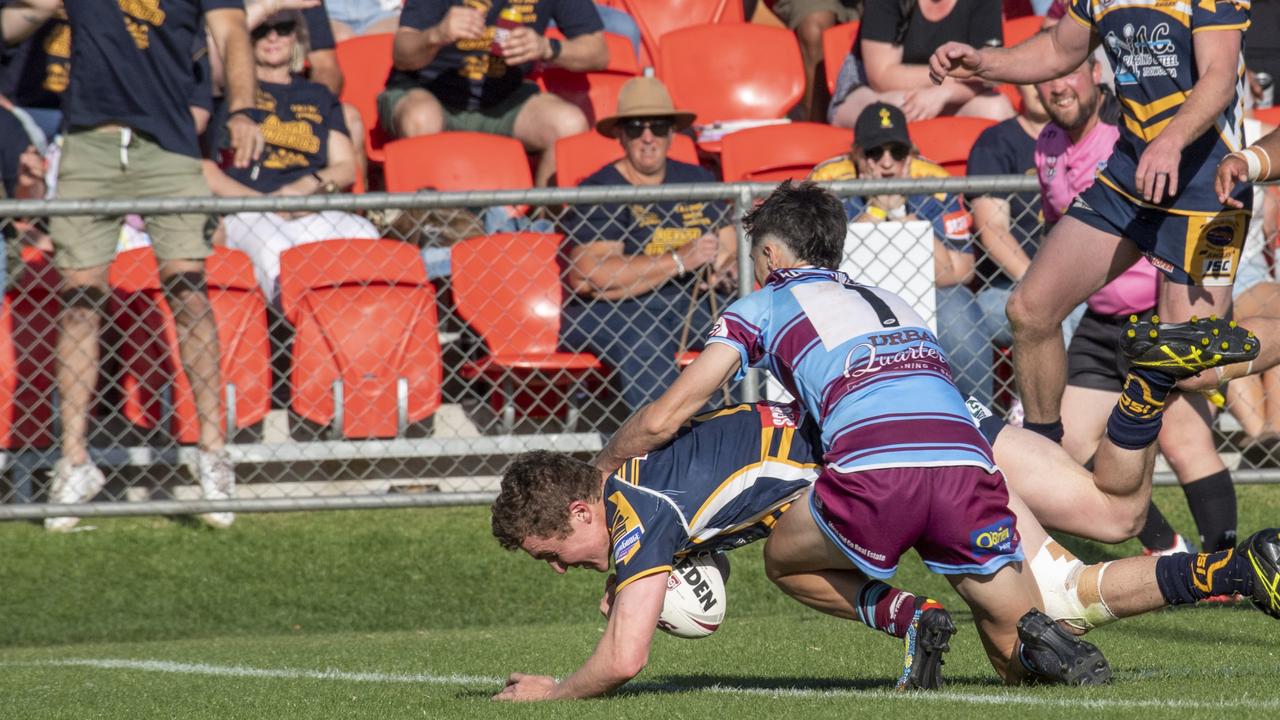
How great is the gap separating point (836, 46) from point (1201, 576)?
7.20 metres

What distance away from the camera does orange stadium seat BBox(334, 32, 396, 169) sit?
425 inches

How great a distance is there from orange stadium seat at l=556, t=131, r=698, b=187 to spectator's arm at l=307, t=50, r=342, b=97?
189 centimetres

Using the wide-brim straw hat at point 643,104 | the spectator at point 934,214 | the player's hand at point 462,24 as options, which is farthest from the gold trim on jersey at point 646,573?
the player's hand at point 462,24

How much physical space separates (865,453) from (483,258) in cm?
395

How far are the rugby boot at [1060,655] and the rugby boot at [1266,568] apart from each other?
43cm

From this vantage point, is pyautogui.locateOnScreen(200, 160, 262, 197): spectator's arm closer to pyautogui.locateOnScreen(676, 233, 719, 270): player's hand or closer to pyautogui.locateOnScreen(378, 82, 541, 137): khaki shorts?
pyautogui.locateOnScreen(378, 82, 541, 137): khaki shorts

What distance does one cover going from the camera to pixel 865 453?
13.2 ft

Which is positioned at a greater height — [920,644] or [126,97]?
[126,97]

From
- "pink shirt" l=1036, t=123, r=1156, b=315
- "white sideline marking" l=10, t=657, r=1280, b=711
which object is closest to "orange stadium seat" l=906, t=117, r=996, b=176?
"pink shirt" l=1036, t=123, r=1156, b=315

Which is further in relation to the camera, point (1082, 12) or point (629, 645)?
point (1082, 12)

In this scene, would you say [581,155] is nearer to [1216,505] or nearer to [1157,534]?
[1157,534]

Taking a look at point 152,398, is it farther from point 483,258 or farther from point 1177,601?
point 1177,601

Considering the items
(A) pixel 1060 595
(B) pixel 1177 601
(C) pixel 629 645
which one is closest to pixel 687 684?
(C) pixel 629 645

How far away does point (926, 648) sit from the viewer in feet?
13.4
